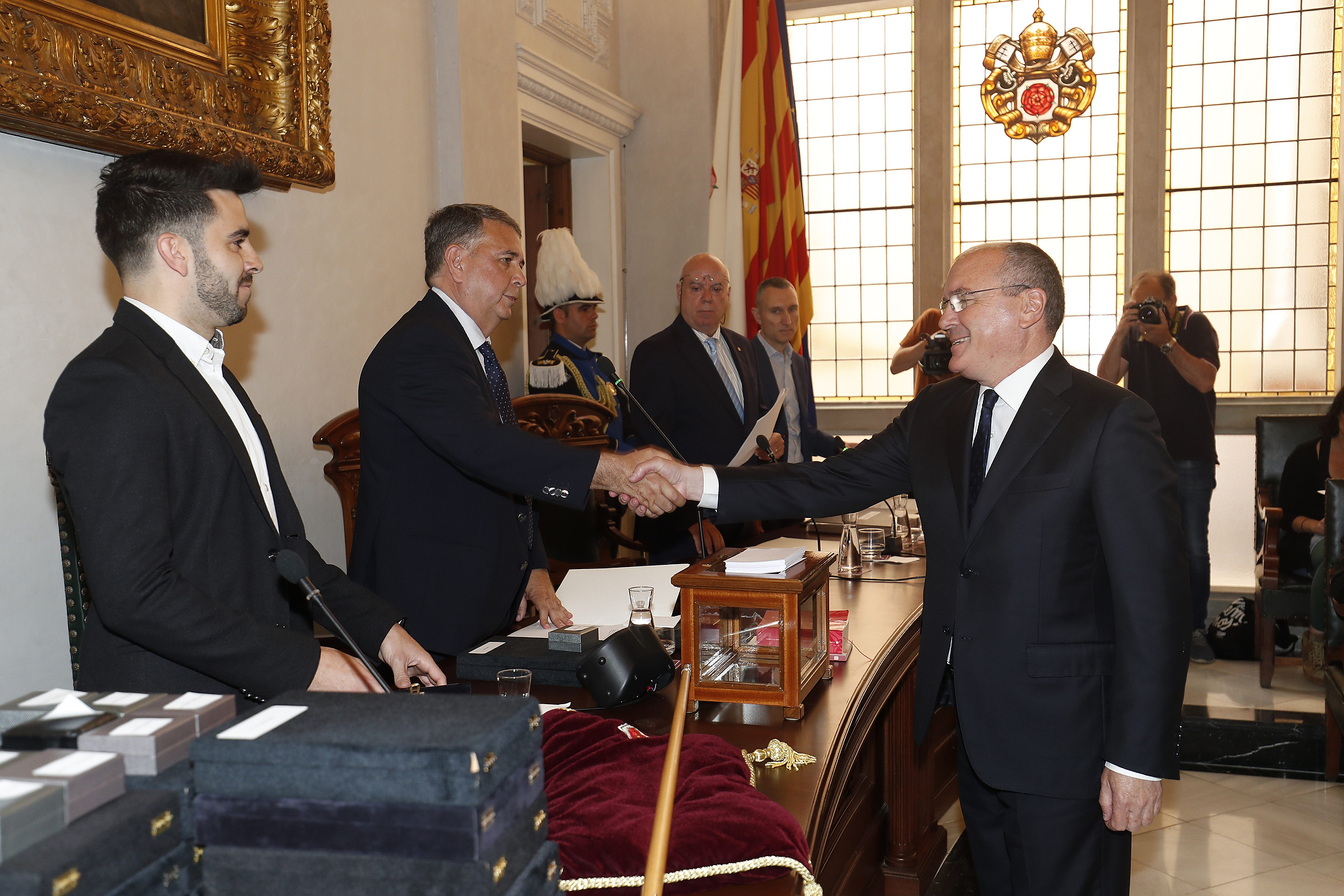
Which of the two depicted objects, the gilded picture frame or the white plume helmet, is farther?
the white plume helmet

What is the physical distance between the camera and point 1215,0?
663 cm

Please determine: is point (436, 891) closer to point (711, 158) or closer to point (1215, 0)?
point (711, 158)

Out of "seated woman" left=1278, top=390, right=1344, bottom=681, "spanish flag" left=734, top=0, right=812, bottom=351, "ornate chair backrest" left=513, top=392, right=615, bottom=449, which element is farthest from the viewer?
"spanish flag" left=734, top=0, right=812, bottom=351

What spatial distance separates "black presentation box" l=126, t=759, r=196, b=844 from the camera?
71 centimetres

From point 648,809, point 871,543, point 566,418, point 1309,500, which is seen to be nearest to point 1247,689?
point 1309,500

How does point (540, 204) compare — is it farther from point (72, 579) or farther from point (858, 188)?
point (72, 579)

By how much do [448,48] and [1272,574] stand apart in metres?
4.31

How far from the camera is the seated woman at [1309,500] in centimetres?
473

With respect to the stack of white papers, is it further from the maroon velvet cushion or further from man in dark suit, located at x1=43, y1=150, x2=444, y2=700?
man in dark suit, located at x1=43, y1=150, x2=444, y2=700

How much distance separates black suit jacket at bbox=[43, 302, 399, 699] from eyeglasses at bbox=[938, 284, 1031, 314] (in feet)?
3.98

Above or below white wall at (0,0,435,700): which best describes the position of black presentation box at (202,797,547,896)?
below

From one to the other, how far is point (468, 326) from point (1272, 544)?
406 cm

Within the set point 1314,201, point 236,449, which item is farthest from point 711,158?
point 236,449

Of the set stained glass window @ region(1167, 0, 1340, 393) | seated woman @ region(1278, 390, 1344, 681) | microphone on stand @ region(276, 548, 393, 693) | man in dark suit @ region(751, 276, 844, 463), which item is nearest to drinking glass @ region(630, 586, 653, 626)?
microphone on stand @ region(276, 548, 393, 693)
